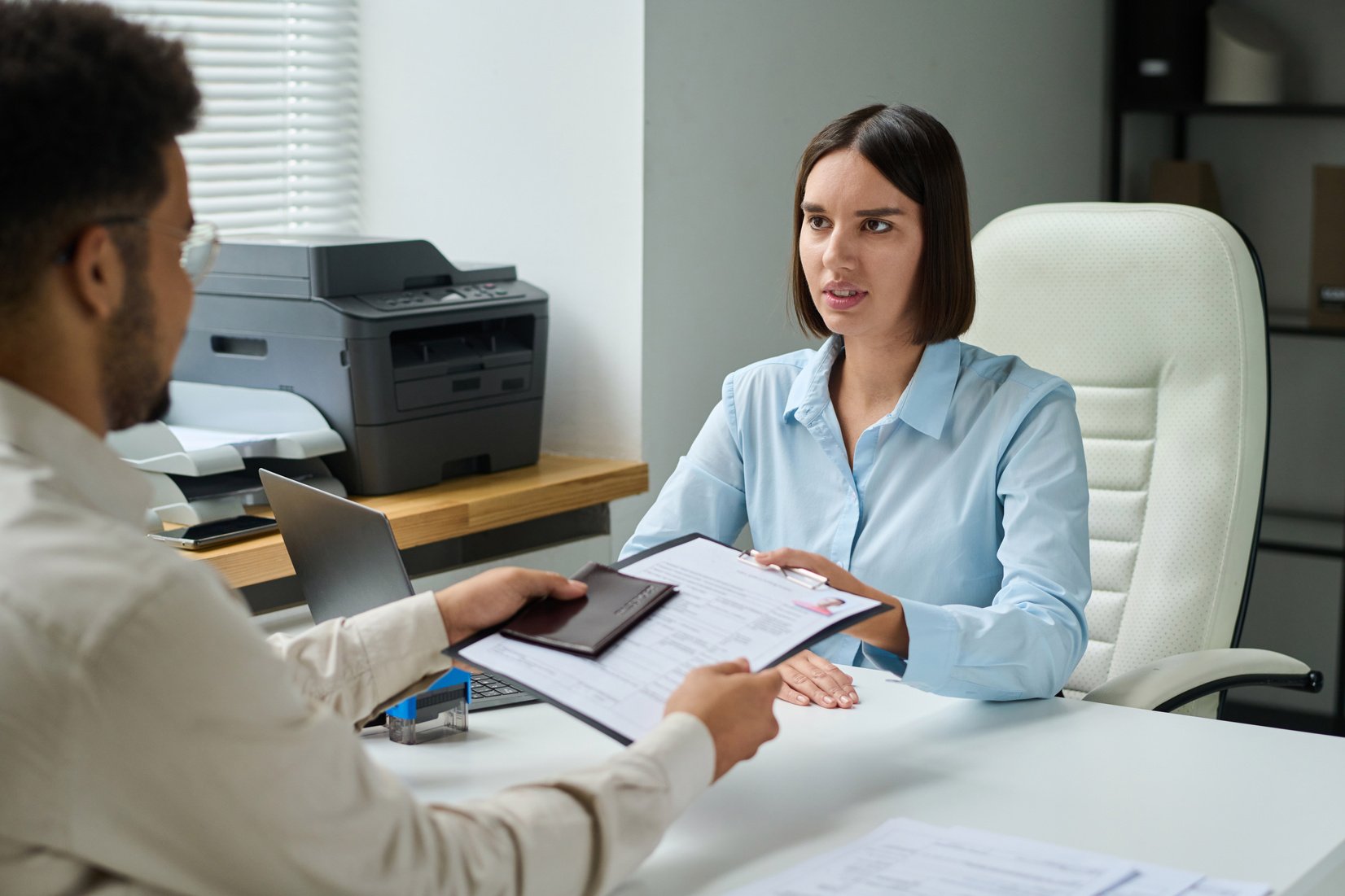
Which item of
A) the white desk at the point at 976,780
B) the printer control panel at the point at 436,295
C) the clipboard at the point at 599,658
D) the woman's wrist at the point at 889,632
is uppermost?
the printer control panel at the point at 436,295

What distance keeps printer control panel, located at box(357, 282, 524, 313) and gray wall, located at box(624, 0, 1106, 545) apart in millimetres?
243

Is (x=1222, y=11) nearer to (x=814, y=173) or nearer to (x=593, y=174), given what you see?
(x=593, y=174)

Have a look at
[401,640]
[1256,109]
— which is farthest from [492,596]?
[1256,109]

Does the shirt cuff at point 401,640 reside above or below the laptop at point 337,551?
below

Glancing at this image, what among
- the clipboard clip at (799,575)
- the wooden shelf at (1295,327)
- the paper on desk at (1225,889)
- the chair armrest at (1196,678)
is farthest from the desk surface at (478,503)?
the wooden shelf at (1295,327)

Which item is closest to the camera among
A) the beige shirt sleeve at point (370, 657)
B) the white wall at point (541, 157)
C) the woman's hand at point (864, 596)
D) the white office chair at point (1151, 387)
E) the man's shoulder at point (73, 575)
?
the man's shoulder at point (73, 575)

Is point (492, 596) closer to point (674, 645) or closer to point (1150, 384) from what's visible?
point (674, 645)

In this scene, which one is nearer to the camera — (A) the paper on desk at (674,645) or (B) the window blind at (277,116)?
(A) the paper on desk at (674,645)

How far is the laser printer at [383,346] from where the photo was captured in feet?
7.10

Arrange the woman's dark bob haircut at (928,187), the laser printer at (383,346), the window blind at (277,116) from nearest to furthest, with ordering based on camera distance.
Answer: the woman's dark bob haircut at (928,187) < the laser printer at (383,346) < the window blind at (277,116)

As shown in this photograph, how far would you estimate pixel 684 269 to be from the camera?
2.47m

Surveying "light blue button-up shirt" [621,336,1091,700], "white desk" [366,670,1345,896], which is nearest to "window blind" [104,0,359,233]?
"light blue button-up shirt" [621,336,1091,700]

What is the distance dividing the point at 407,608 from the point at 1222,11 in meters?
3.04

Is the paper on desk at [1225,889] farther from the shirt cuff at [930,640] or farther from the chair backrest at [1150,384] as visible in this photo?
the chair backrest at [1150,384]
